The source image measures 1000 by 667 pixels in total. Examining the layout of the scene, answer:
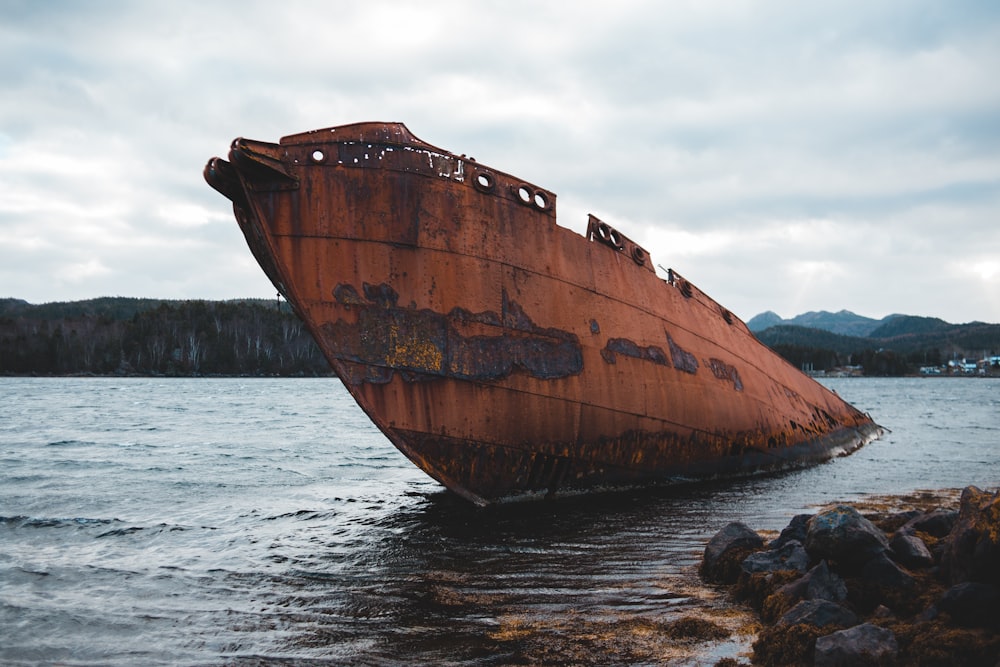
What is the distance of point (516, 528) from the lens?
7.75 metres

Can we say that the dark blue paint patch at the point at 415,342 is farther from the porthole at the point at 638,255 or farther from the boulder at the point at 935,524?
the boulder at the point at 935,524

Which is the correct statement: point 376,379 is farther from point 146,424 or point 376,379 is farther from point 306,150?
point 146,424

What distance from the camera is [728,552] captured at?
604 centimetres

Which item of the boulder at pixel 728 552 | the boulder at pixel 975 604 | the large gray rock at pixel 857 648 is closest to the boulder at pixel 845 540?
the boulder at pixel 728 552

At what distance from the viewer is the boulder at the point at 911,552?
5211 mm

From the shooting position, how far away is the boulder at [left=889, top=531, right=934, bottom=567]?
17.1 feet

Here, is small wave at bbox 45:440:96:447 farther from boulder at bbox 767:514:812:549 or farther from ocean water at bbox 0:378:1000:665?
boulder at bbox 767:514:812:549

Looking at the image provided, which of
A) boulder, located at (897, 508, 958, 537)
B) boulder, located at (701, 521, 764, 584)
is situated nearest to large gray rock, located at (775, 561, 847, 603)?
boulder, located at (701, 521, 764, 584)

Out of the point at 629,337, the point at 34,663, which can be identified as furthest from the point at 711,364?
the point at 34,663

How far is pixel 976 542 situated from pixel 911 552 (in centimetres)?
112

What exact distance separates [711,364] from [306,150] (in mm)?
6775

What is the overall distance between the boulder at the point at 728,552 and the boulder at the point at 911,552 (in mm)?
1116

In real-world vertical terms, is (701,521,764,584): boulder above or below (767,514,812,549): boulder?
below

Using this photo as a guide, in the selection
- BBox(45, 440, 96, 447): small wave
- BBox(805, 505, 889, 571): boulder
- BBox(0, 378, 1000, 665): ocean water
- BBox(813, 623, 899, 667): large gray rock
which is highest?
BBox(45, 440, 96, 447): small wave
